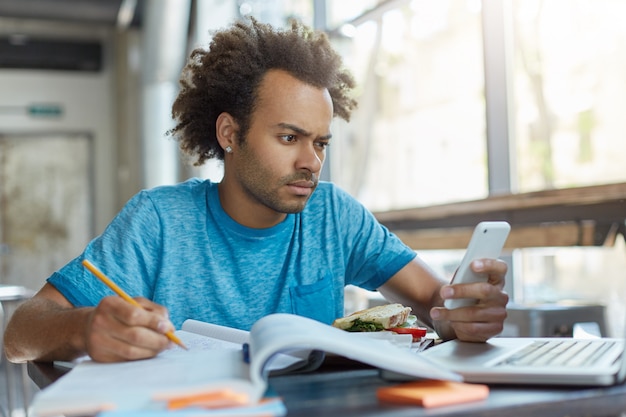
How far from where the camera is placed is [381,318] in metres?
1.11

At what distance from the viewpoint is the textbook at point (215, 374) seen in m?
0.66

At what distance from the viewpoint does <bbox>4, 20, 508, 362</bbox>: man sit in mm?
1450

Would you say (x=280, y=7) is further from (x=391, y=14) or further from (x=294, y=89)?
(x=294, y=89)

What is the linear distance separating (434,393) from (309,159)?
0.85 meters

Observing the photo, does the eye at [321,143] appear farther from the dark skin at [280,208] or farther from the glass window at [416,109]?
the glass window at [416,109]

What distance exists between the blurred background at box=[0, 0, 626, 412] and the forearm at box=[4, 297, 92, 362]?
797 mm

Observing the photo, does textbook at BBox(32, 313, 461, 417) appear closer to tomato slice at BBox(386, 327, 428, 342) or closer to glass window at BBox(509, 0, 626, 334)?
tomato slice at BBox(386, 327, 428, 342)

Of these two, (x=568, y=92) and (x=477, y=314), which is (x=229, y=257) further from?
(x=568, y=92)

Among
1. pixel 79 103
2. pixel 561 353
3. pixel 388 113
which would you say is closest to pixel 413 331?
pixel 561 353

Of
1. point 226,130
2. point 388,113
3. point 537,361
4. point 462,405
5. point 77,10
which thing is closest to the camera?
point 462,405

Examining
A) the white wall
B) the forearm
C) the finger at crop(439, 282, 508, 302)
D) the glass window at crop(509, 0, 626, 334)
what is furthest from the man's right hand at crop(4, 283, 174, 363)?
the white wall

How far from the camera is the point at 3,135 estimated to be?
7344mm

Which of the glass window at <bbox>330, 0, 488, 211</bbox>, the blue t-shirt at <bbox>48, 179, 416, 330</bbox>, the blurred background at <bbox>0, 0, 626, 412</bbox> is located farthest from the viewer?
the glass window at <bbox>330, 0, 488, 211</bbox>

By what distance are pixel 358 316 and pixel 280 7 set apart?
4.31 meters
